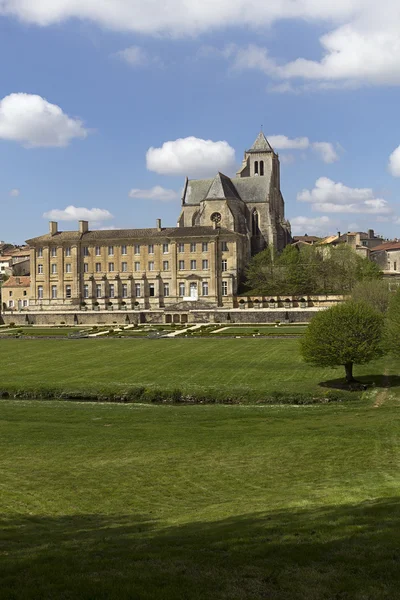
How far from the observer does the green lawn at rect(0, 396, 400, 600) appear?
8.12m

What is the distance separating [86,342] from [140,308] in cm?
2773

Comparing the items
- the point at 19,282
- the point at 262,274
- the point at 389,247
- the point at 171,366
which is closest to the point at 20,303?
the point at 19,282

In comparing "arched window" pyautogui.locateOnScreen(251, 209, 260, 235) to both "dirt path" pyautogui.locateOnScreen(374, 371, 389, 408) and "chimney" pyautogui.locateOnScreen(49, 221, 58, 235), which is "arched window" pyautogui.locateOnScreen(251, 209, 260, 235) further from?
"dirt path" pyautogui.locateOnScreen(374, 371, 389, 408)

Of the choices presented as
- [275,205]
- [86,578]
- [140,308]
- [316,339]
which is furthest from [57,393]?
[275,205]

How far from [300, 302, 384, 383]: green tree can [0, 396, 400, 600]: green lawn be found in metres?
3.99

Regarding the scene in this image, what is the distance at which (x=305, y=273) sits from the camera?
81625mm

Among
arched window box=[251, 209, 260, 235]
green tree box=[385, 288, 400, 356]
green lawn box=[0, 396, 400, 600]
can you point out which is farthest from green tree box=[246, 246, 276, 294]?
green lawn box=[0, 396, 400, 600]

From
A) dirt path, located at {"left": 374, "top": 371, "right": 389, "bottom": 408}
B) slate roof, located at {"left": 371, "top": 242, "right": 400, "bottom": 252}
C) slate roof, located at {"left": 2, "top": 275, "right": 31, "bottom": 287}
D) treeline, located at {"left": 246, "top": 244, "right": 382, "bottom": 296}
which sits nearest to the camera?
dirt path, located at {"left": 374, "top": 371, "right": 389, "bottom": 408}

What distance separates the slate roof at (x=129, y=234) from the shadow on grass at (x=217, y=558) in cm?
7171

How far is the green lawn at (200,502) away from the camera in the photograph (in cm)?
812

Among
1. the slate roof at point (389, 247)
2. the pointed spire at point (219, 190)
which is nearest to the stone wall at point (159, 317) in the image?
the pointed spire at point (219, 190)

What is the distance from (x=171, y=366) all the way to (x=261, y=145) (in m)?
72.3

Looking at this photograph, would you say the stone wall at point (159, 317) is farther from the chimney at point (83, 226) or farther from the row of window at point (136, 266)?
the chimney at point (83, 226)

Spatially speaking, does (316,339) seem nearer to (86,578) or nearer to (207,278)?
(86,578)
